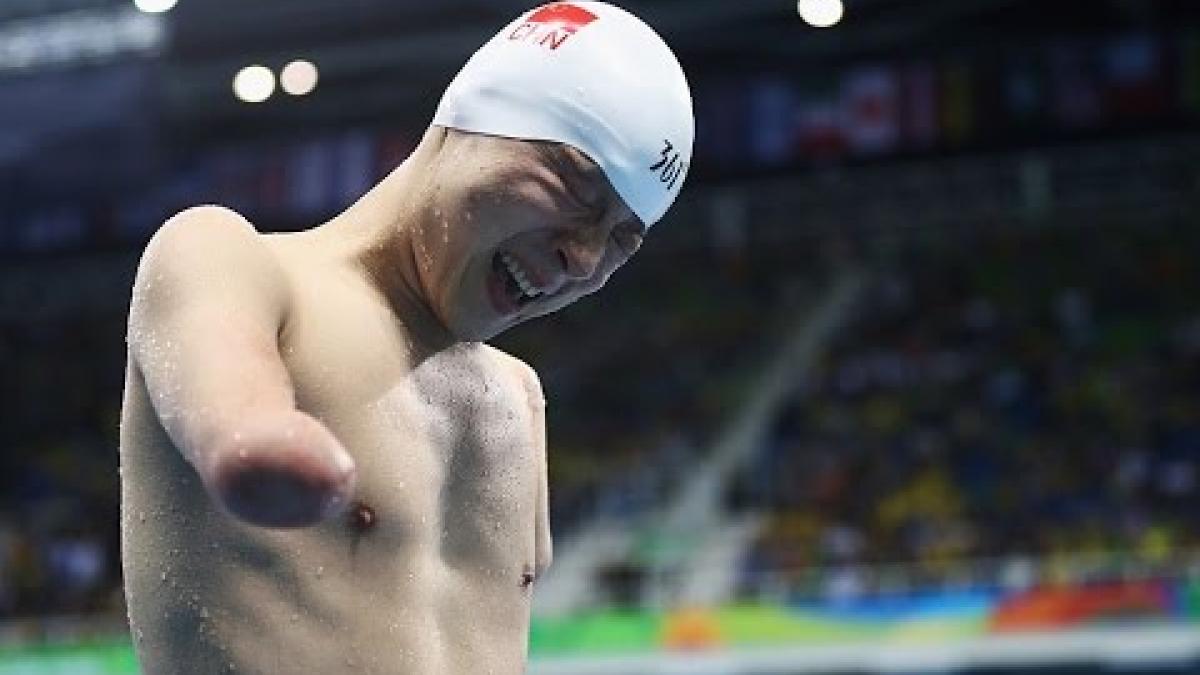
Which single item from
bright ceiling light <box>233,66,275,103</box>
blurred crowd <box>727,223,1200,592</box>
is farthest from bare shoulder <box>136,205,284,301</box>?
bright ceiling light <box>233,66,275,103</box>

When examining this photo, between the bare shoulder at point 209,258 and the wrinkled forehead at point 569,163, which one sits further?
the wrinkled forehead at point 569,163

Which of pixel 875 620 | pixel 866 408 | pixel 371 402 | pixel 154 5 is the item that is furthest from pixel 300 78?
pixel 371 402

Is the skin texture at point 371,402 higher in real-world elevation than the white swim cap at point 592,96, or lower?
lower

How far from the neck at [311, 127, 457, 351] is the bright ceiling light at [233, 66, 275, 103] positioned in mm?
13288

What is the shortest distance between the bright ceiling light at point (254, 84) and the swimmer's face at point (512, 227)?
1336 cm

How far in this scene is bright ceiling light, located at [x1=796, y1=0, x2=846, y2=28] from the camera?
13320 mm

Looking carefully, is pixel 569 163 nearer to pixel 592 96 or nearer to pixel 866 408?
pixel 592 96

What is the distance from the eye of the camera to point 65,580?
14984 mm

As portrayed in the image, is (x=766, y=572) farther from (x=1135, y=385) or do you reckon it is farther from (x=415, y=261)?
(x=415, y=261)

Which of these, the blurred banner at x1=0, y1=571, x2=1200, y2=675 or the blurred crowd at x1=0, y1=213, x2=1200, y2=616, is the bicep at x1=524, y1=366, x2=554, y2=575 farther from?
the blurred crowd at x1=0, y1=213, x2=1200, y2=616

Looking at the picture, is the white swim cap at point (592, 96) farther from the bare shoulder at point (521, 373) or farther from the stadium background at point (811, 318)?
the stadium background at point (811, 318)

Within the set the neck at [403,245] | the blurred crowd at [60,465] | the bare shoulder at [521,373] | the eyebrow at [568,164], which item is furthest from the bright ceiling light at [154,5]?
the eyebrow at [568,164]

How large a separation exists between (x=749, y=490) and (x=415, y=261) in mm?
12653

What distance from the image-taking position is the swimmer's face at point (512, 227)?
4.52 ft
